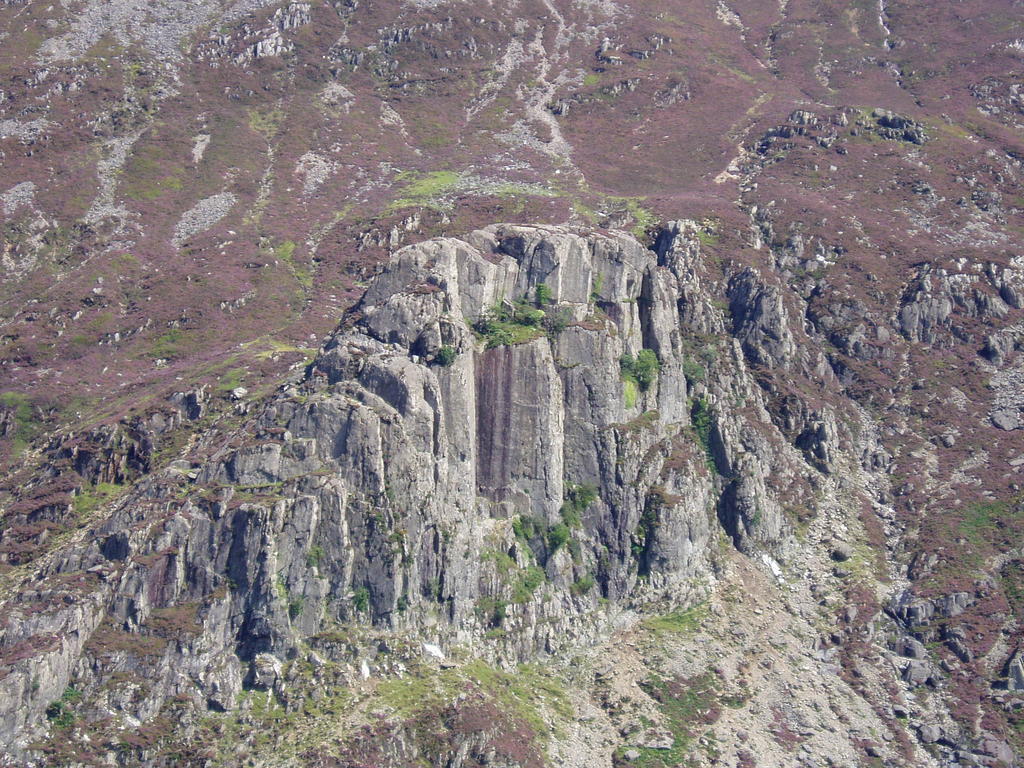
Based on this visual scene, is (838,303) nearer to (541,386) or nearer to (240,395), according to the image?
(541,386)

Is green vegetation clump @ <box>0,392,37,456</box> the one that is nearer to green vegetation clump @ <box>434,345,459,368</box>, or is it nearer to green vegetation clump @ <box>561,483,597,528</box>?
green vegetation clump @ <box>434,345,459,368</box>

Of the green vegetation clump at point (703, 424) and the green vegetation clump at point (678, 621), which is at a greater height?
the green vegetation clump at point (703, 424)

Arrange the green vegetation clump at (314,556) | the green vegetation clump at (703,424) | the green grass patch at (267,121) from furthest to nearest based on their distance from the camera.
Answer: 1. the green grass patch at (267,121)
2. the green vegetation clump at (703,424)
3. the green vegetation clump at (314,556)

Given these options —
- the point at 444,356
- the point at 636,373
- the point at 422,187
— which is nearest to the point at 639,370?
the point at 636,373

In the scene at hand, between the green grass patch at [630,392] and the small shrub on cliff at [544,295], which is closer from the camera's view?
the small shrub on cliff at [544,295]

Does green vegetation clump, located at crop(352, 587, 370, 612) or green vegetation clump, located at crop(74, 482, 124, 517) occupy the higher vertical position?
green vegetation clump, located at crop(74, 482, 124, 517)

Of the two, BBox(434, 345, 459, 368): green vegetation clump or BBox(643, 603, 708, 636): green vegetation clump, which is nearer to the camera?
BBox(434, 345, 459, 368): green vegetation clump

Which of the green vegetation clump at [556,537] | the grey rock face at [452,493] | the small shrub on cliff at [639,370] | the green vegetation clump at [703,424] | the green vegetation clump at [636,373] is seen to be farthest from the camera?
the green vegetation clump at [703,424]

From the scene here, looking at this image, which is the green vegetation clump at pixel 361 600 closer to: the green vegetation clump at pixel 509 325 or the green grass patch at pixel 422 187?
the green vegetation clump at pixel 509 325

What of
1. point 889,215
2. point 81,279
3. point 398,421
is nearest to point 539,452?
point 398,421

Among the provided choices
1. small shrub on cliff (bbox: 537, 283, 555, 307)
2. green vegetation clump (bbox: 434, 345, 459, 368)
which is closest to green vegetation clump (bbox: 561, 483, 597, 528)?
green vegetation clump (bbox: 434, 345, 459, 368)

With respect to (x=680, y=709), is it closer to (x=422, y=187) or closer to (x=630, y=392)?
(x=630, y=392)

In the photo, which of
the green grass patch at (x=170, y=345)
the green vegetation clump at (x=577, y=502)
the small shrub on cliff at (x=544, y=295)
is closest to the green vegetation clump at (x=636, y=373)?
the small shrub on cliff at (x=544, y=295)
